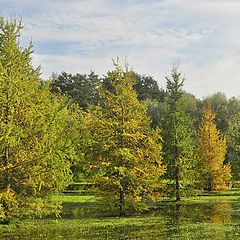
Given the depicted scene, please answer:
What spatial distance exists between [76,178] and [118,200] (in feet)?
67.4

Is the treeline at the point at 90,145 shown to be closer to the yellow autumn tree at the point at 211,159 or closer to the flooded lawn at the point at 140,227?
the flooded lawn at the point at 140,227

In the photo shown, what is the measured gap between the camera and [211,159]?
5331cm

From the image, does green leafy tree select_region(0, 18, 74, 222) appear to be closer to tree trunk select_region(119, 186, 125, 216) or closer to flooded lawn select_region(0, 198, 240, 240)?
flooded lawn select_region(0, 198, 240, 240)

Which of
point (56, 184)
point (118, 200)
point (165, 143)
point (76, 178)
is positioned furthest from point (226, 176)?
point (56, 184)

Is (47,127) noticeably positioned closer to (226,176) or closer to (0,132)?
(0,132)

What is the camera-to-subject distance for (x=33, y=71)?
27.7m

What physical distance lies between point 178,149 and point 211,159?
10.8 meters

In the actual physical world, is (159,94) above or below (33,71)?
above

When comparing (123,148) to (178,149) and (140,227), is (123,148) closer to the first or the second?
(140,227)

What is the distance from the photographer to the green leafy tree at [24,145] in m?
25.1

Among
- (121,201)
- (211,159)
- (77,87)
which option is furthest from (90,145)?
(77,87)

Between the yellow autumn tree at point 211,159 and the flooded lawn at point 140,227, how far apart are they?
2057 centimetres

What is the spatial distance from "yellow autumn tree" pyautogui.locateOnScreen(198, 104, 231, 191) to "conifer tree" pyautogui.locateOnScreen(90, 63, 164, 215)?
2072cm

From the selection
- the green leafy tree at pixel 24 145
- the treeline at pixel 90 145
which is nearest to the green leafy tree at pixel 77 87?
the treeline at pixel 90 145
